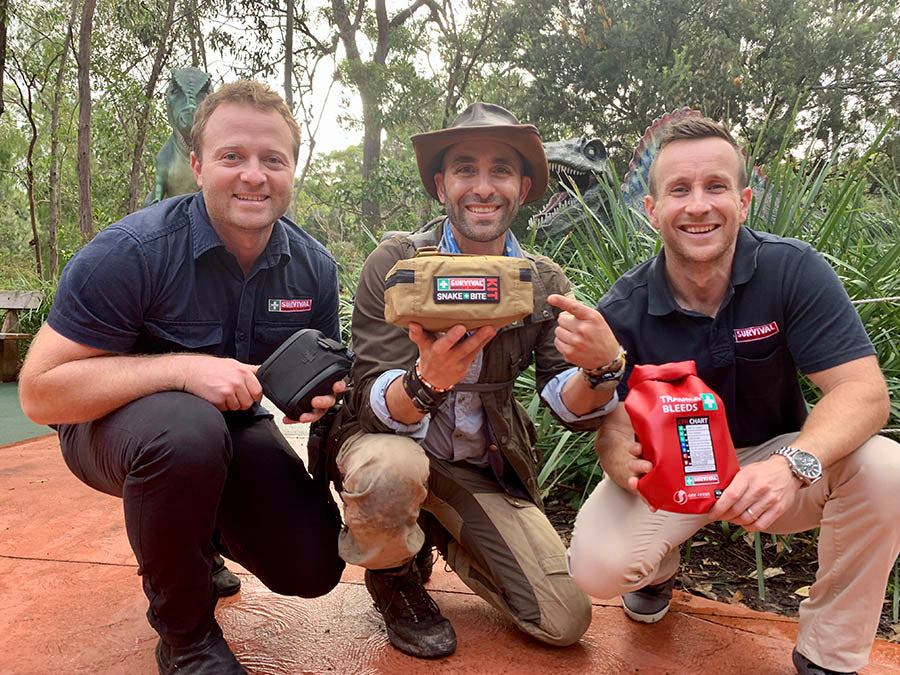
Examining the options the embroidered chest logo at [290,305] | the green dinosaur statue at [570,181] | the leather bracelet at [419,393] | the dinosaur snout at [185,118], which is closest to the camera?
the leather bracelet at [419,393]

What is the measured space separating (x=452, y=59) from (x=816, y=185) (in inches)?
502

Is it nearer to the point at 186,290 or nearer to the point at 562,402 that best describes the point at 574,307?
the point at 562,402

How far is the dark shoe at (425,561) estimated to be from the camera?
245cm

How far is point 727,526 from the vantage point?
107 inches

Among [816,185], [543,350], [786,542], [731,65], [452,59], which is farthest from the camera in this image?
[452,59]

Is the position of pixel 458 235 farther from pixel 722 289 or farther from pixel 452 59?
pixel 452 59

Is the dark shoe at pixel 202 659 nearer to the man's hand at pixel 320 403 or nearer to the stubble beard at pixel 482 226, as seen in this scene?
the man's hand at pixel 320 403

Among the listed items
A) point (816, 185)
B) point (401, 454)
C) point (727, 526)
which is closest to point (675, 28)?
point (816, 185)

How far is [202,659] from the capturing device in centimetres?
178

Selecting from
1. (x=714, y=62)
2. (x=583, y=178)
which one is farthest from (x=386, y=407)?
(x=714, y=62)

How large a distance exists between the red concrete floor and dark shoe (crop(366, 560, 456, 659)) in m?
0.04

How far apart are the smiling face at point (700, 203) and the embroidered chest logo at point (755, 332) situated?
0.19 metres

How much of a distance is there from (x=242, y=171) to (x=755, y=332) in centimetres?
157

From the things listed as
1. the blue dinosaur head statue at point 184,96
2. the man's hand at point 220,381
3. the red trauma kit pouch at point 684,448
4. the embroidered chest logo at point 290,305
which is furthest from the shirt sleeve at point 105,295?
the blue dinosaur head statue at point 184,96
